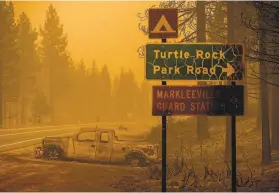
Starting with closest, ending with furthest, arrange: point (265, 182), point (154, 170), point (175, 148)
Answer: point (265, 182) → point (154, 170) → point (175, 148)

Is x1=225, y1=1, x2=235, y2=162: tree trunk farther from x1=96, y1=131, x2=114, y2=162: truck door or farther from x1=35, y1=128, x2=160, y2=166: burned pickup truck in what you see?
x1=96, y1=131, x2=114, y2=162: truck door

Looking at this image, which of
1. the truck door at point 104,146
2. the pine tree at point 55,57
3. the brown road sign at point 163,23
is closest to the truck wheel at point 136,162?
the truck door at point 104,146

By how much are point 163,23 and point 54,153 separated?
9416 millimetres

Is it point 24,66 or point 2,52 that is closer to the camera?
point 2,52

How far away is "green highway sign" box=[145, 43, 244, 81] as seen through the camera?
9328mm

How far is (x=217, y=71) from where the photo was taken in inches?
374

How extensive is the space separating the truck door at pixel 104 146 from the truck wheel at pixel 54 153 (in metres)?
1.84

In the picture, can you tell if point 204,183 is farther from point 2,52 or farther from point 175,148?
point 2,52

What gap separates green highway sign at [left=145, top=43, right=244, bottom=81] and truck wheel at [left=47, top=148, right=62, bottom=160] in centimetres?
828

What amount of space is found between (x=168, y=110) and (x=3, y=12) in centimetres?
2820

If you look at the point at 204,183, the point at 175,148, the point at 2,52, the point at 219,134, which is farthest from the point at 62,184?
the point at 2,52

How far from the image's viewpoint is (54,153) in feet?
52.9

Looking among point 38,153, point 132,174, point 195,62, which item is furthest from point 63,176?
point 195,62

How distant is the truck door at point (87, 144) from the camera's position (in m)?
15.4
